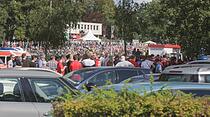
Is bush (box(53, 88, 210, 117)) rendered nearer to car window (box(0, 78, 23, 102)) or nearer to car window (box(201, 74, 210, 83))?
car window (box(0, 78, 23, 102))

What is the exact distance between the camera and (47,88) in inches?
356

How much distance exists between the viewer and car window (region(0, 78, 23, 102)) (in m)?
8.77

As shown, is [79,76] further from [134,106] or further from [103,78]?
[134,106]

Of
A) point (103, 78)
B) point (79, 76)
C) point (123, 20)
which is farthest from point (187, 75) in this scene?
point (123, 20)

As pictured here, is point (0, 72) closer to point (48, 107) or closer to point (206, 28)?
point (48, 107)

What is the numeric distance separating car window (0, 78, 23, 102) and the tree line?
53.3ft

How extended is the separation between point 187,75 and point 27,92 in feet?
12.1

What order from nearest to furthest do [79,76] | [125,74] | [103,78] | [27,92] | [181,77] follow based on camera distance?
[27,92] → [181,77] → [103,78] → [125,74] → [79,76]

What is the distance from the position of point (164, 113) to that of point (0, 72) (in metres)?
4.22

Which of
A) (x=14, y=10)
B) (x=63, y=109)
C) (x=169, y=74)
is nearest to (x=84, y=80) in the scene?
(x=169, y=74)

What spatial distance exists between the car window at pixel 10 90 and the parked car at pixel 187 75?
3.33 m

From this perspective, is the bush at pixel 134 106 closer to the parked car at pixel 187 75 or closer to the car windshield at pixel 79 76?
the parked car at pixel 187 75

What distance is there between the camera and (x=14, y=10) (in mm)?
57562

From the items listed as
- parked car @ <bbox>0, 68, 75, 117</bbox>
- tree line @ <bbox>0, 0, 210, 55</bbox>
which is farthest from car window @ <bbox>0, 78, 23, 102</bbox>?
tree line @ <bbox>0, 0, 210, 55</bbox>
